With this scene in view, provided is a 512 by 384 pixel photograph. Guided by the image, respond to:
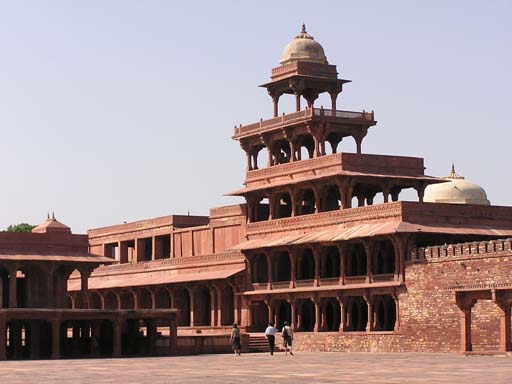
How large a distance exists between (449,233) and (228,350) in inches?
481

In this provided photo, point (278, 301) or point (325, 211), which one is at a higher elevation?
point (325, 211)

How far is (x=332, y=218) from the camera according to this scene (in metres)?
67.4

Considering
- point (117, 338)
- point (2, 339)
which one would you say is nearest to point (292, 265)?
point (117, 338)

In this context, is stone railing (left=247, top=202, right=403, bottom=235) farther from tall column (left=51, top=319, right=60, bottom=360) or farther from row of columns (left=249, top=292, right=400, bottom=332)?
tall column (left=51, top=319, right=60, bottom=360)

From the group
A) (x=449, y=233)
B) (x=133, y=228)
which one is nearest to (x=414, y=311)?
(x=449, y=233)

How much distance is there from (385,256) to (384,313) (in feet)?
9.86

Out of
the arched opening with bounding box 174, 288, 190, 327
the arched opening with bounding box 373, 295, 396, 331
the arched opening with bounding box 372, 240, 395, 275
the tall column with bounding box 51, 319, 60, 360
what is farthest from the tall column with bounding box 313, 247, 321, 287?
the tall column with bounding box 51, 319, 60, 360

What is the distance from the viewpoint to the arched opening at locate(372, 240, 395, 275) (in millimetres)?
65062

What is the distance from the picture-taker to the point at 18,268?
6412cm

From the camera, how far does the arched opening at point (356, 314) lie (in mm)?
65875

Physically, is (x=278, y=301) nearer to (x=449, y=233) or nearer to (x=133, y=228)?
(x=449, y=233)

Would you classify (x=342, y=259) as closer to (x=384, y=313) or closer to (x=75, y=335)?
(x=384, y=313)

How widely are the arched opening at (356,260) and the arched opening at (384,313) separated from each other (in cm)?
252

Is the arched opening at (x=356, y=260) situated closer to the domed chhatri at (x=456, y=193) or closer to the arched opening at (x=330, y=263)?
the arched opening at (x=330, y=263)
